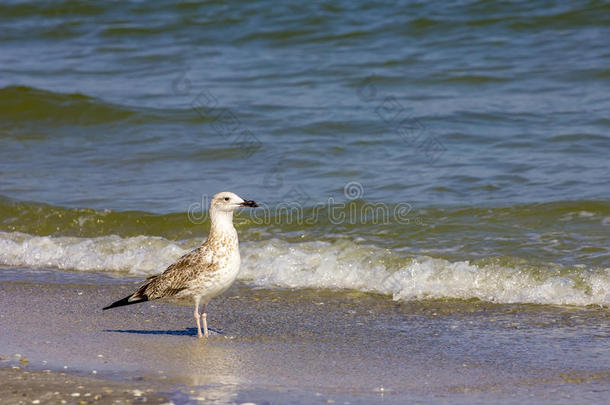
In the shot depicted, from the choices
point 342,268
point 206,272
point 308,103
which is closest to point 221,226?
point 206,272

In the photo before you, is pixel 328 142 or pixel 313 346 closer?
pixel 313 346

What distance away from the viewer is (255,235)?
9227 mm

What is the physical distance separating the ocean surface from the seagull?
65.4 inches

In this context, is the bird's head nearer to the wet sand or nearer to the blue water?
the wet sand

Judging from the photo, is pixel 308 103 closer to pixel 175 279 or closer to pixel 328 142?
pixel 328 142

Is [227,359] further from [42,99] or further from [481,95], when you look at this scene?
[42,99]

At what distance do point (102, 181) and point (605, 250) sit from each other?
6.24 metres

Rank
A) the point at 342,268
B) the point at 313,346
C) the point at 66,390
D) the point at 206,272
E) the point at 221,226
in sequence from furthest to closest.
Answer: the point at 342,268 < the point at 221,226 < the point at 206,272 < the point at 313,346 < the point at 66,390

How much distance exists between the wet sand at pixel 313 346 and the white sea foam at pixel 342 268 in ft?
0.74

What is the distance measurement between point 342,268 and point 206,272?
6.92 feet

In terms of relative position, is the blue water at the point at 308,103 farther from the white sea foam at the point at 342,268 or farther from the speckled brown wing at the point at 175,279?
the speckled brown wing at the point at 175,279

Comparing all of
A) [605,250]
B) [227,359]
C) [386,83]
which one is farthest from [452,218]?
[386,83]

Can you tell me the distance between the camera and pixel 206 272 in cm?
600

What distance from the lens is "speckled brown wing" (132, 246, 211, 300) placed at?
6.04 meters
